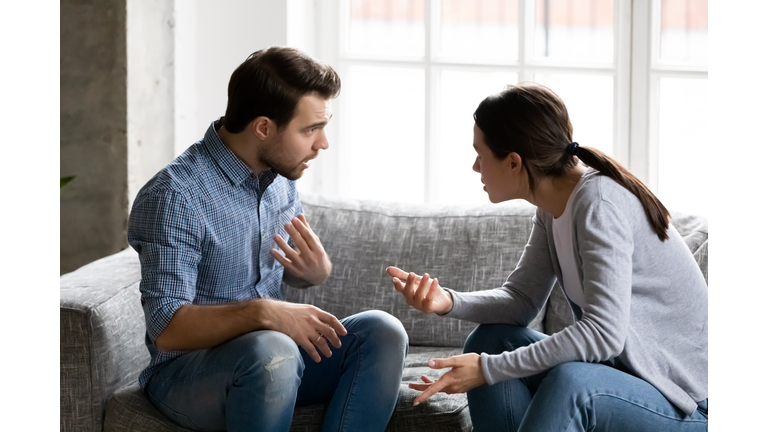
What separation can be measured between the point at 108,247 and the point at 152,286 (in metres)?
1.18

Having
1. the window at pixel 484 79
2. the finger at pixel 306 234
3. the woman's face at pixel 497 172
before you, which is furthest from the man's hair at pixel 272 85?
the window at pixel 484 79

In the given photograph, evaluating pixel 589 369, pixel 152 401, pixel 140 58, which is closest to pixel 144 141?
pixel 140 58

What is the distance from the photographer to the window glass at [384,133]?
2.72 meters

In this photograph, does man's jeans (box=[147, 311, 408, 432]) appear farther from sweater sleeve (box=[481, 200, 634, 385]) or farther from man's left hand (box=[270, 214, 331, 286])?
sweater sleeve (box=[481, 200, 634, 385])


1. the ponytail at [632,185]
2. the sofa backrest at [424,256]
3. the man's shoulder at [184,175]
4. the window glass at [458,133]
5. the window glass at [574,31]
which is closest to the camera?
the ponytail at [632,185]

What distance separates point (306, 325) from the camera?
1371 millimetres

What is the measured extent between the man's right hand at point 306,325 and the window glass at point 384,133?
1.45m

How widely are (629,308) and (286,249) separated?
0.73m

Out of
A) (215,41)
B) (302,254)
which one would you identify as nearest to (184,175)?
(302,254)

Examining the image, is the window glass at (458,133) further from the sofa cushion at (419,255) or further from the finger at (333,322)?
the finger at (333,322)

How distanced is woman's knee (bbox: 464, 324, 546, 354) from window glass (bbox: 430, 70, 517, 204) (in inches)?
49.0
